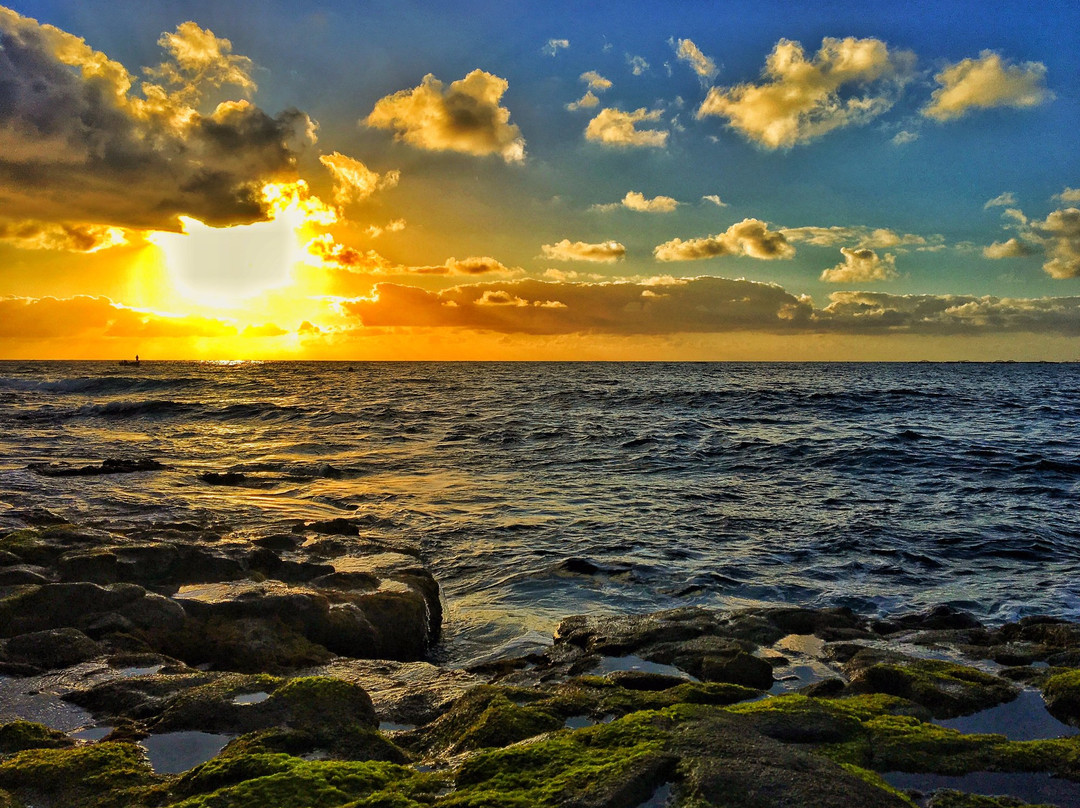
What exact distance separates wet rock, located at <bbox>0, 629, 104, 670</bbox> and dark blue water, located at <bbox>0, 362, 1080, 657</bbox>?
136 inches

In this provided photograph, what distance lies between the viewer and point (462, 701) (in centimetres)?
479

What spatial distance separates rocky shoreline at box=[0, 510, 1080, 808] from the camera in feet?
11.3

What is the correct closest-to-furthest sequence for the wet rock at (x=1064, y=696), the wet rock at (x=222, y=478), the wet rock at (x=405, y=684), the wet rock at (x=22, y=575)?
1. the wet rock at (x=1064, y=696)
2. the wet rock at (x=405, y=684)
3. the wet rock at (x=22, y=575)
4. the wet rock at (x=222, y=478)

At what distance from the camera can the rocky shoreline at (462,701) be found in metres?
3.45

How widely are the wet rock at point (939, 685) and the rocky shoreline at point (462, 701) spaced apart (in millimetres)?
20

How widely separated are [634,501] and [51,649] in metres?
11.8

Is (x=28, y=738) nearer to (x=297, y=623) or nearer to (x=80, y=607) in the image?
(x=80, y=607)

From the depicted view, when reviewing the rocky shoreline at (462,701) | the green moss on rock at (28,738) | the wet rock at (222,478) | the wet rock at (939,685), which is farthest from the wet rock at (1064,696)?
the wet rock at (222,478)

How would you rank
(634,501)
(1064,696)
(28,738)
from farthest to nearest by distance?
(634,501), (1064,696), (28,738)

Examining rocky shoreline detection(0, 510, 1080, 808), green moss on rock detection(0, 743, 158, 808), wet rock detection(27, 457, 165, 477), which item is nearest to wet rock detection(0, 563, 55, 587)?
rocky shoreline detection(0, 510, 1080, 808)

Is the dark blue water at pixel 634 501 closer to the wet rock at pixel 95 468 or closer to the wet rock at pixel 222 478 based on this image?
the wet rock at pixel 222 478

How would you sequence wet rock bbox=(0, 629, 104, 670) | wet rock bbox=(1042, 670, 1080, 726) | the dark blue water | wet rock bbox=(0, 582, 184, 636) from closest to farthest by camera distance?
1. wet rock bbox=(1042, 670, 1080, 726)
2. wet rock bbox=(0, 629, 104, 670)
3. wet rock bbox=(0, 582, 184, 636)
4. the dark blue water

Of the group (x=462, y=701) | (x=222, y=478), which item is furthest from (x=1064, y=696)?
(x=222, y=478)

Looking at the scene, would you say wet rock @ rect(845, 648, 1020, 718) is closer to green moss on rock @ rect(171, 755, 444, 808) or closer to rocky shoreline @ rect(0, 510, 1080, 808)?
rocky shoreline @ rect(0, 510, 1080, 808)
